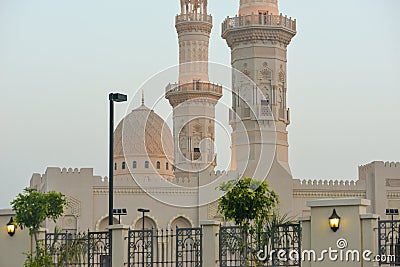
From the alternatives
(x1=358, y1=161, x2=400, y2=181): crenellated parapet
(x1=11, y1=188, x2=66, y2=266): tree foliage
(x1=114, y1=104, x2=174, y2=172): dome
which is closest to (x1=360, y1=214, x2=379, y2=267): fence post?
(x1=11, y1=188, x2=66, y2=266): tree foliage

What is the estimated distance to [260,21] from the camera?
45.0 metres

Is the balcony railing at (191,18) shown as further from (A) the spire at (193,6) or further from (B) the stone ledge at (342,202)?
(B) the stone ledge at (342,202)

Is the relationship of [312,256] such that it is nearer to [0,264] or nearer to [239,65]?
[0,264]

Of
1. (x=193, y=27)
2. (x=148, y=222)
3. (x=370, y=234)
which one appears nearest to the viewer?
(x=370, y=234)

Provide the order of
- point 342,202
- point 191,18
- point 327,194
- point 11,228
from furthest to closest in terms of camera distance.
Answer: point 191,18 < point 327,194 < point 11,228 < point 342,202

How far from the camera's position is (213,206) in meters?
45.8

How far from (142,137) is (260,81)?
1264 centimetres

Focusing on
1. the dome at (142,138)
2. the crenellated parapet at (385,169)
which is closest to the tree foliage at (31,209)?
the crenellated parapet at (385,169)

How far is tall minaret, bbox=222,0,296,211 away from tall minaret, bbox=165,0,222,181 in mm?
6204

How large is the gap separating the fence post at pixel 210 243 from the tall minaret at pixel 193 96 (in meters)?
32.7

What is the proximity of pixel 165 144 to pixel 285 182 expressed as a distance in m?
12.6

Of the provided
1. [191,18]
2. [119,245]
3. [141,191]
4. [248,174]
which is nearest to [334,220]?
[119,245]

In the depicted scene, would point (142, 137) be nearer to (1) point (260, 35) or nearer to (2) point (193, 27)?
(2) point (193, 27)

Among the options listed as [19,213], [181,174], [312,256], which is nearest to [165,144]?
[181,174]
